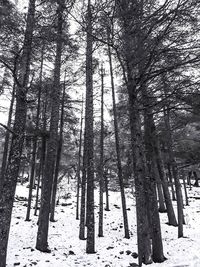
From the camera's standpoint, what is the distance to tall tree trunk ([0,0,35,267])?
5570mm

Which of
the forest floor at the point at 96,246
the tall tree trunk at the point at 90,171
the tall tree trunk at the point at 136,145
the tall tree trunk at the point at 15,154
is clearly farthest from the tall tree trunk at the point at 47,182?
the tall tree trunk at the point at 136,145

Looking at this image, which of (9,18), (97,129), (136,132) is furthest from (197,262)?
(97,129)

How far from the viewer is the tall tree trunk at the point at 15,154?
557 centimetres

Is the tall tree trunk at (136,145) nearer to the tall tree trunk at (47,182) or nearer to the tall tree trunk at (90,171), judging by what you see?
the tall tree trunk at (90,171)

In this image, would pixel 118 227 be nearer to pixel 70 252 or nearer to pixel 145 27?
pixel 70 252

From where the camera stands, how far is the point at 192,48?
3906mm

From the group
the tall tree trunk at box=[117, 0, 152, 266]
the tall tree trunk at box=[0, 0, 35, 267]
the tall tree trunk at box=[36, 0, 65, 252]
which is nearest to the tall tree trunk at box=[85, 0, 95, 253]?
the tall tree trunk at box=[36, 0, 65, 252]

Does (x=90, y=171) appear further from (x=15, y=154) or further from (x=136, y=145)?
(x=136, y=145)

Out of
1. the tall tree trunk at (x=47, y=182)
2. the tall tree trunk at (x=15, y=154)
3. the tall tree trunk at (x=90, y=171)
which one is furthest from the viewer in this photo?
the tall tree trunk at (x=90, y=171)

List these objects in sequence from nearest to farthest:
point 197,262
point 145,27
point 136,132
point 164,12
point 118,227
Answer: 1. point 164,12
2. point 145,27
3. point 136,132
4. point 197,262
5. point 118,227

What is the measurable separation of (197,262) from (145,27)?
20.9 ft

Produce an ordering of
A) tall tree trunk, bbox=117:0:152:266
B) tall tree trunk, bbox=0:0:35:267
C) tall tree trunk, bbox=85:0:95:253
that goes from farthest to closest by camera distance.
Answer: tall tree trunk, bbox=85:0:95:253 < tall tree trunk, bbox=0:0:35:267 < tall tree trunk, bbox=117:0:152:266

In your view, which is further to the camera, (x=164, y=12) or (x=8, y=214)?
(x=8, y=214)

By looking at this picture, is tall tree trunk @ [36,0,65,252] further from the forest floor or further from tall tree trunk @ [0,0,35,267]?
tall tree trunk @ [0,0,35,267]
